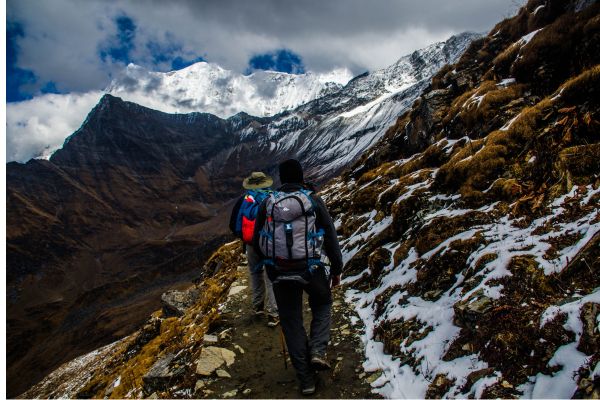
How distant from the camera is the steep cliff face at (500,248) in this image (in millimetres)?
4629

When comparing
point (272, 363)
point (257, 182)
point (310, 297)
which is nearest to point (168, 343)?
point (272, 363)

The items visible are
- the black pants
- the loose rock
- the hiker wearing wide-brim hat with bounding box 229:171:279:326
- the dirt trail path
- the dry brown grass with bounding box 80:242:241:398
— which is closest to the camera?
the black pants

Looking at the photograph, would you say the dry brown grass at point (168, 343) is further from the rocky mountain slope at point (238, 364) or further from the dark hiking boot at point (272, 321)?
the dark hiking boot at point (272, 321)

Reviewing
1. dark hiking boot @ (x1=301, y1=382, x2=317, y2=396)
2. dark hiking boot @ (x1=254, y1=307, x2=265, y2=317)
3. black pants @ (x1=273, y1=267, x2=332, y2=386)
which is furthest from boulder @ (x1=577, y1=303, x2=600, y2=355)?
dark hiking boot @ (x1=254, y1=307, x2=265, y2=317)

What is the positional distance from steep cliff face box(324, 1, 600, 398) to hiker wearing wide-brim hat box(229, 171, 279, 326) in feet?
7.94

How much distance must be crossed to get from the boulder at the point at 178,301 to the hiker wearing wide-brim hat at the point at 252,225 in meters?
9.84

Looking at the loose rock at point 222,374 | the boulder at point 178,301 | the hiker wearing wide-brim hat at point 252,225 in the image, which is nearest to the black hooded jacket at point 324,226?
the hiker wearing wide-brim hat at point 252,225

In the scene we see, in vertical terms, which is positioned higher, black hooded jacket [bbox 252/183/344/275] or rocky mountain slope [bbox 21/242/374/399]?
black hooded jacket [bbox 252/183/344/275]

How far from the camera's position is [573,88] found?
34.1 feet

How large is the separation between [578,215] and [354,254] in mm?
7085

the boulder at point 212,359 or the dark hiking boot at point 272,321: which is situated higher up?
the dark hiking boot at point 272,321

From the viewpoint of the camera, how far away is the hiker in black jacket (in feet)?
18.5

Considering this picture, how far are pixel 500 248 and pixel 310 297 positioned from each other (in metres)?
3.99

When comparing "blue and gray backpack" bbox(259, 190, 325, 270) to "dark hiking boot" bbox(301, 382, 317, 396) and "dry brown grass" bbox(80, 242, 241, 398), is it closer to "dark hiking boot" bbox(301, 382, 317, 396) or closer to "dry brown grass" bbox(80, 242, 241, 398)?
"dark hiking boot" bbox(301, 382, 317, 396)
